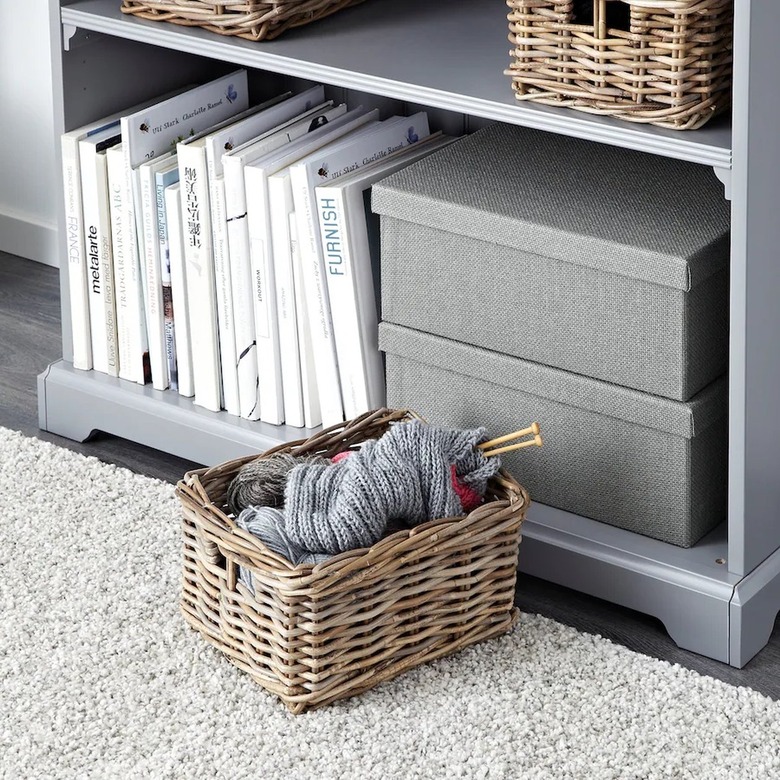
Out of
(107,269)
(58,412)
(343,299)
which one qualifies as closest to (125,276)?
(107,269)

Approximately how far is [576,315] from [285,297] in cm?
41

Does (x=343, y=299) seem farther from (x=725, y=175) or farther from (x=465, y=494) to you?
(x=725, y=175)

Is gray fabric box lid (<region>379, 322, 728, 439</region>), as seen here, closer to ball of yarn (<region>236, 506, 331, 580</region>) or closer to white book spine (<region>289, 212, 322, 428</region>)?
white book spine (<region>289, 212, 322, 428</region>)

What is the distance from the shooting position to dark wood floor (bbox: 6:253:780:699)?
1.52 meters

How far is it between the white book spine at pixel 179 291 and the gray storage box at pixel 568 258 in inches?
12.3

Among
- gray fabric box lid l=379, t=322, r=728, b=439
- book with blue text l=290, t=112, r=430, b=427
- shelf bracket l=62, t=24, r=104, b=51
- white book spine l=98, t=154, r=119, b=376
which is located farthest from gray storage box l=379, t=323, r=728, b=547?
shelf bracket l=62, t=24, r=104, b=51

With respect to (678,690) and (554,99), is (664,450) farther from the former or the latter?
(554,99)

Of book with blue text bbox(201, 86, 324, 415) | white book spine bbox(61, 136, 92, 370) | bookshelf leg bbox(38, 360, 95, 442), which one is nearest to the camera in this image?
book with blue text bbox(201, 86, 324, 415)

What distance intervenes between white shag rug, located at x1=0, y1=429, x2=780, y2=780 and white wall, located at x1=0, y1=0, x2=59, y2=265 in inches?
41.9

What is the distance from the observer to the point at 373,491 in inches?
56.0

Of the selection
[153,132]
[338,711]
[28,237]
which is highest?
[153,132]

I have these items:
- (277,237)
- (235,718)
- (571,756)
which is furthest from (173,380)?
(571,756)

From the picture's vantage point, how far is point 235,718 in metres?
1.42

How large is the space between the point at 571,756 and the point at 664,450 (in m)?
0.35
